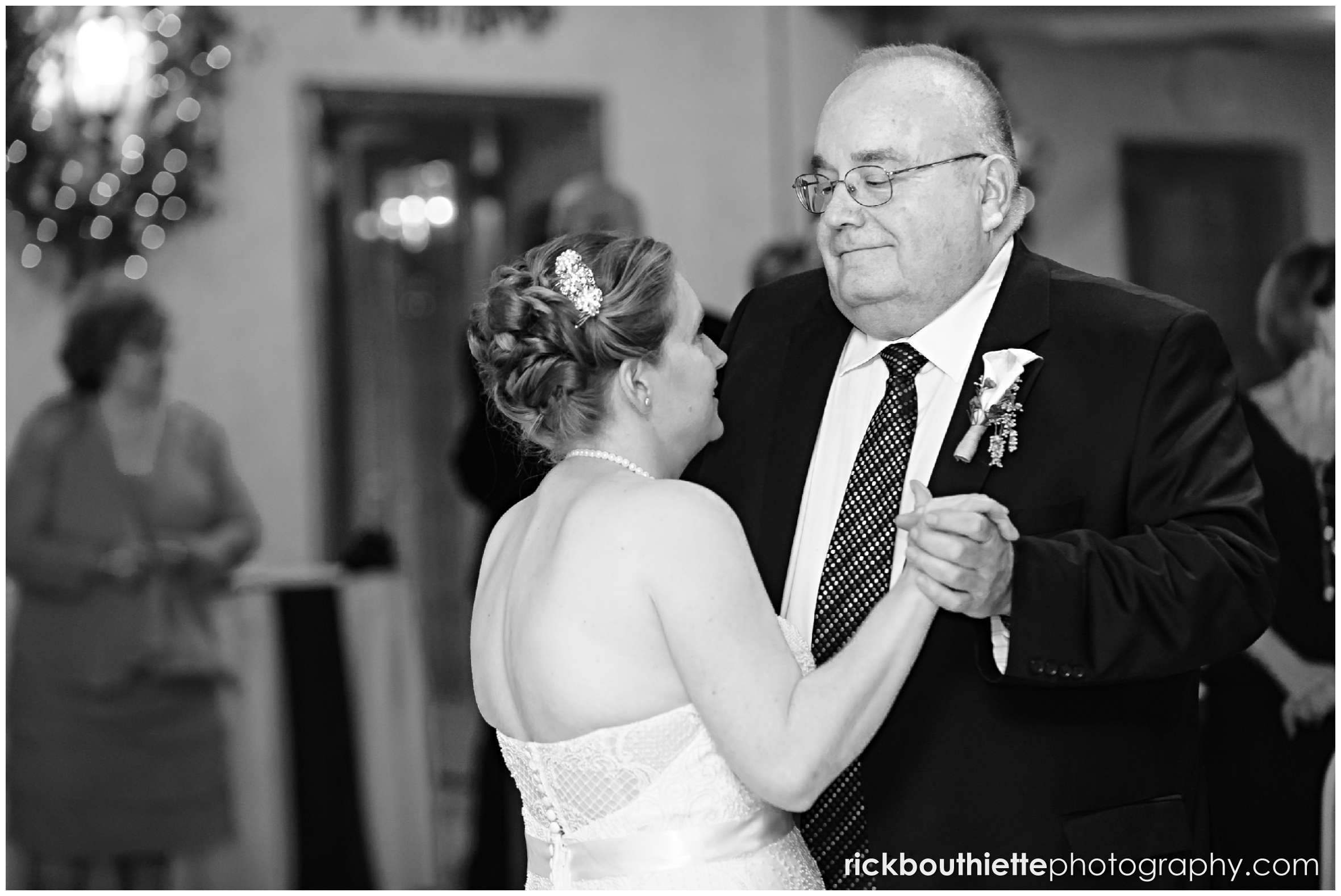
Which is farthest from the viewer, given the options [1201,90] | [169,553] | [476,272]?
[476,272]

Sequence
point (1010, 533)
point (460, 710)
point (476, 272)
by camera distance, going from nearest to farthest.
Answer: point (1010, 533), point (476, 272), point (460, 710)

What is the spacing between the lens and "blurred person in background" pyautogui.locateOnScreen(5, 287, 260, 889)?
179 inches

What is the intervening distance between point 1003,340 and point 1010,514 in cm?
26

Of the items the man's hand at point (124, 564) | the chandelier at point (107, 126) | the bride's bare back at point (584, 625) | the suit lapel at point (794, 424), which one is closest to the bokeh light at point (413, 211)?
the chandelier at point (107, 126)

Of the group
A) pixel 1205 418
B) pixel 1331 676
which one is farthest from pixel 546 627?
pixel 1331 676

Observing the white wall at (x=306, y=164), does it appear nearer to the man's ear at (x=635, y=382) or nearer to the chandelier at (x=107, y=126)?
the chandelier at (x=107, y=126)

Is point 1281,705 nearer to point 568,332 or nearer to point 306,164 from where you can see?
point 568,332

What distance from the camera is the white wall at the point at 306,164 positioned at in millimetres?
5938

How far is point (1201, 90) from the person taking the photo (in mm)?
6871

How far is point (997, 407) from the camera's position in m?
2.12

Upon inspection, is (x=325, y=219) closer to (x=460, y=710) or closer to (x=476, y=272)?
(x=476, y=272)

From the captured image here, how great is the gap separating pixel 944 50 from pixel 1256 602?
890 mm

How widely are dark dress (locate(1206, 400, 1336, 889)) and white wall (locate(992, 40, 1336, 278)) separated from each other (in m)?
3.32

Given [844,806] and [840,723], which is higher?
[840,723]
